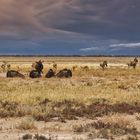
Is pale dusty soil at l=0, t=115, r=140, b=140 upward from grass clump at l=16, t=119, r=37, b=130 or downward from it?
downward

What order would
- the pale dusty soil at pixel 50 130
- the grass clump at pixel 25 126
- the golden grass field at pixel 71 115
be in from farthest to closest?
the grass clump at pixel 25 126
the golden grass field at pixel 71 115
the pale dusty soil at pixel 50 130

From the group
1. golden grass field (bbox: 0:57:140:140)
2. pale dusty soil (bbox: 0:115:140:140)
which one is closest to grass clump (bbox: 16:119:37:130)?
golden grass field (bbox: 0:57:140:140)

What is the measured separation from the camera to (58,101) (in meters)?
27.3

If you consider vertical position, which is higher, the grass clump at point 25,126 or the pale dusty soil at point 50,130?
the grass clump at point 25,126

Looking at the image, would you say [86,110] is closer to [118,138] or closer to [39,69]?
[118,138]

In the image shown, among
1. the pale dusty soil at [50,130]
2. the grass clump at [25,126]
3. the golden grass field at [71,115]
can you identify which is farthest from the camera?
the grass clump at [25,126]

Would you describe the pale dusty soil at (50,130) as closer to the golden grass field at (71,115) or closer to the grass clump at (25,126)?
the golden grass field at (71,115)

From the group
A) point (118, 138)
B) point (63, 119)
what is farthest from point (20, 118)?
point (118, 138)

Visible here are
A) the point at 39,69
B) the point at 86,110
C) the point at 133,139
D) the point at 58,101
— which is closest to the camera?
the point at 133,139

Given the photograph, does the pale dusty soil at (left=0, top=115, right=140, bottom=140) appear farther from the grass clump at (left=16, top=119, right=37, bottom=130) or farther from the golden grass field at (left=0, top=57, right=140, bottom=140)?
the grass clump at (left=16, top=119, right=37, bottom=130)

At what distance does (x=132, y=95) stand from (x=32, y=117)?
36.6 ft

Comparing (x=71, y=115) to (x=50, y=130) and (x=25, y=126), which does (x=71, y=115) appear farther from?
(x=25, y=126)

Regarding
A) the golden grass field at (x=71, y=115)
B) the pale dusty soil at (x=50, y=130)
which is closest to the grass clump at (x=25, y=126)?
the golden grass field at (x=71, y=115)

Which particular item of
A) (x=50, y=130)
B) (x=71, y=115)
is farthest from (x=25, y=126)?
(x=71, y=115)
